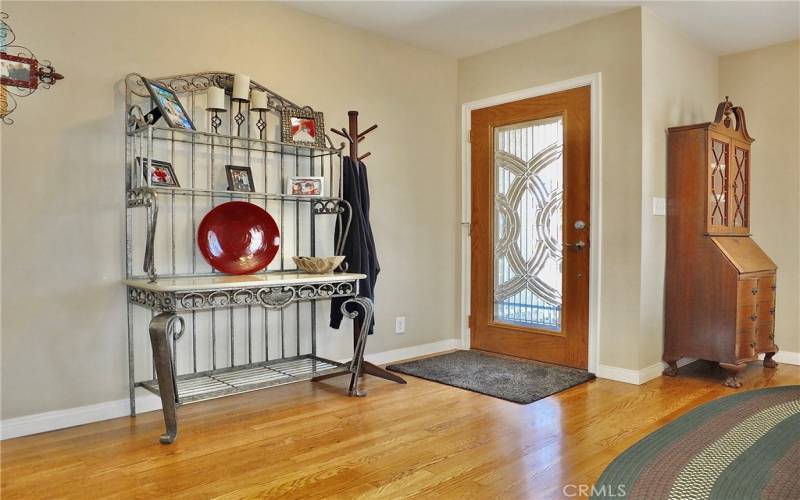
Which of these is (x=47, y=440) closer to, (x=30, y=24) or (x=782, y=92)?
(x=30, y=24)

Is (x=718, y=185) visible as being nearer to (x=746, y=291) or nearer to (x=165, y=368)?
(x=746, y=291)

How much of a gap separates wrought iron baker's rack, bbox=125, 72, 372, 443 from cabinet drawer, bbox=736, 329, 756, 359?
226 centimetres

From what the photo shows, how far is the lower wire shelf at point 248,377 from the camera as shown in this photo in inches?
112

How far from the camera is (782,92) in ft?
14.1

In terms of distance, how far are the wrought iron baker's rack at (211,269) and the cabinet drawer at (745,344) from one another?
2260 mm

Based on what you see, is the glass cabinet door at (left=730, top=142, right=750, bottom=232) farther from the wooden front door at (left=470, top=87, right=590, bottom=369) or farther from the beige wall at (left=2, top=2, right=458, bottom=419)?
the beige wall at (left=2, top=2, right=458, bottom=419)

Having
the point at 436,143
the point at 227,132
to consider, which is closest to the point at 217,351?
the point at 227,132

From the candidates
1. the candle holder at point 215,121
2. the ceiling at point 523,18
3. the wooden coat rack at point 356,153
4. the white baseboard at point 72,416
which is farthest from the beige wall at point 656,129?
the white baseboard at point 72,416

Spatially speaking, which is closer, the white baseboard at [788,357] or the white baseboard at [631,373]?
the white baseboard at [631,373]

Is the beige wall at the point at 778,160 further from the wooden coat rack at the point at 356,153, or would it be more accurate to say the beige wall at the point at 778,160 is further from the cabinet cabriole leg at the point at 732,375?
the wooden coat rack at the point at 356,153

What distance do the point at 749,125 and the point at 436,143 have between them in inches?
93.8

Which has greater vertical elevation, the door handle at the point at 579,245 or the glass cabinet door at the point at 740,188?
the glass cabinet door at the point at 740,188

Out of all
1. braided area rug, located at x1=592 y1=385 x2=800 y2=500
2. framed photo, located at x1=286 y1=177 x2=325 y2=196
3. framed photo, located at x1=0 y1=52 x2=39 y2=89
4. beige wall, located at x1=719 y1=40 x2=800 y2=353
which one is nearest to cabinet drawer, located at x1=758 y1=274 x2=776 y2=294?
beige wall, located at x1=719 y1=40 x2=800 y2=353

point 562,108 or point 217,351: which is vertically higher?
point 562,108
